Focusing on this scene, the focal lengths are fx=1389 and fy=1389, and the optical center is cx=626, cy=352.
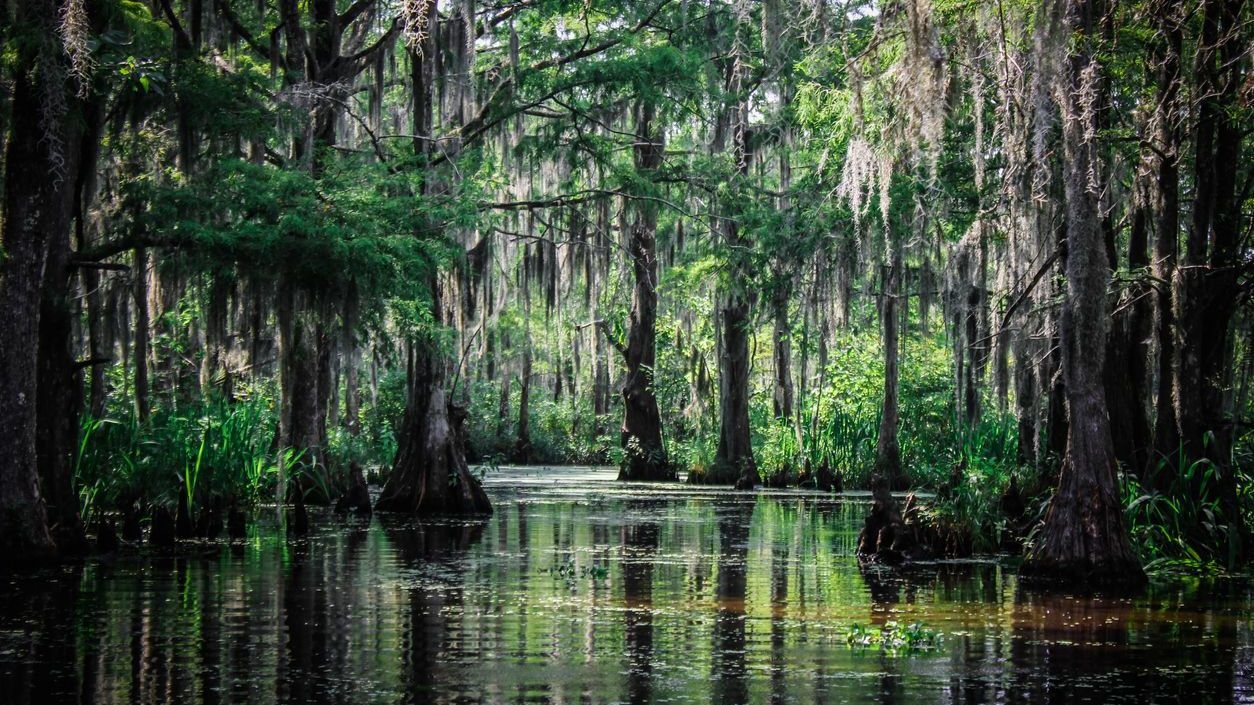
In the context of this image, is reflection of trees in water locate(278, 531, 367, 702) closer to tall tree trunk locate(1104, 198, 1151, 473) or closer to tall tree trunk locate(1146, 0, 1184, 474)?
tall tree trunk locate(1146, 0, 1184, 474)

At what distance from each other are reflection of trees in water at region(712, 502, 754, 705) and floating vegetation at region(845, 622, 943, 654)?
724mm

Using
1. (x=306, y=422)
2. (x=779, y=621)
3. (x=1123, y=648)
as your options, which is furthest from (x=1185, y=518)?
(x=306, y=422)

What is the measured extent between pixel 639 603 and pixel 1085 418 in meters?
3.99

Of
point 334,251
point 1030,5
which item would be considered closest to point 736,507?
point 334,251

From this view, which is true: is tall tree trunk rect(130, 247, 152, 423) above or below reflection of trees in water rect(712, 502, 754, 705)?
above

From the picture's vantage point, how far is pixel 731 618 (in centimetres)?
991

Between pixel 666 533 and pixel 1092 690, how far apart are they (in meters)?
10.2

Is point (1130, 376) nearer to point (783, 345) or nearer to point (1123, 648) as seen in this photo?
point (1123, 648)

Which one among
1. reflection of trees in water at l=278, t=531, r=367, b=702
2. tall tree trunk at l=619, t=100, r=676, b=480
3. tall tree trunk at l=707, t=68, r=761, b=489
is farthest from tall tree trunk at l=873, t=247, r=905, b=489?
reflection of trees in water at l=278, t=531, r=367, b=702

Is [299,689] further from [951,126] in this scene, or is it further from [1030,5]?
[951,126]

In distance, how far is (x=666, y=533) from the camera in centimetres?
1717

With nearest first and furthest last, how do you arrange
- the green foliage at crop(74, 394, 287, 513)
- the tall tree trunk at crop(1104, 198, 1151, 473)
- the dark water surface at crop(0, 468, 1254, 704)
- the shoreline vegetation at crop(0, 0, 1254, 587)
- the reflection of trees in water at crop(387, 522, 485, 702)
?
the dark water surface at crop(0, 468, 1254, 704) → the reflection of trees in water at crop(387, 522, 485, 702) → the shoreline vegetation at crop(0, 0, 1254, 587) → the tall tree trunk at crop(1104, 198, 1151, 473) → the green foliage at crop(74, 394, 287, 513)

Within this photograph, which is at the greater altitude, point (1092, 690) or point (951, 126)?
point (951, 126)

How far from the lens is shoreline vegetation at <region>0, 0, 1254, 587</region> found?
11641 mm
